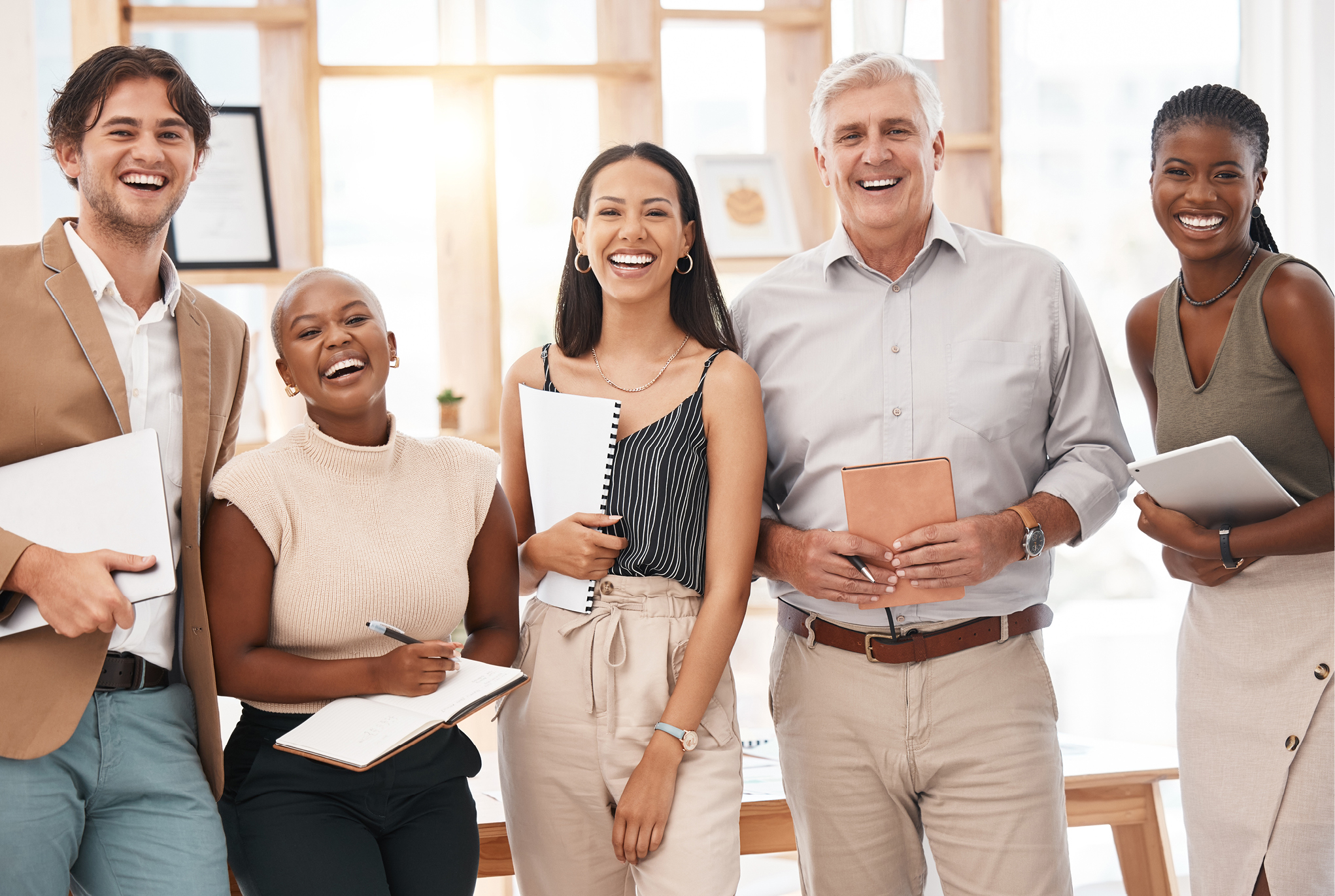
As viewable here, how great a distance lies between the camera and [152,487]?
4.70 ft

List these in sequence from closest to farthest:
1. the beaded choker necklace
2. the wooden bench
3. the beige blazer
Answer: the beige blazer, the beaded choker necklace, the wooden bench

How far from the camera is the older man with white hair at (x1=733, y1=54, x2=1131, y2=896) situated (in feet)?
5.76

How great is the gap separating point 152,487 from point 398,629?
391 mm

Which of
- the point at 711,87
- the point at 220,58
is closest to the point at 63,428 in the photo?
the point at 220,58

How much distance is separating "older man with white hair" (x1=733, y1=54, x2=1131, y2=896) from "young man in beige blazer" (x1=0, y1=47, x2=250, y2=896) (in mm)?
944

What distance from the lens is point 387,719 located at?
1.47 m

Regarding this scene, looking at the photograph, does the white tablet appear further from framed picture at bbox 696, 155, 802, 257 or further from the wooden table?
framed picture at bbox 696, 155, 802, 257

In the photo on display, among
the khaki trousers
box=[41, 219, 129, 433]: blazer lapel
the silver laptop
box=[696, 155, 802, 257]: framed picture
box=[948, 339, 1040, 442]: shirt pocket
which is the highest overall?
box=[696, 155, 802, 257]: framed picture

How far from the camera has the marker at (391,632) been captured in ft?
4.93

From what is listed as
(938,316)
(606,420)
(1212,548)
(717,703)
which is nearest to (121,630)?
(606,420)

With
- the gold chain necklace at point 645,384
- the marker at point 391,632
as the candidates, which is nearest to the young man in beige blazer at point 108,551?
the marker at point 391,632

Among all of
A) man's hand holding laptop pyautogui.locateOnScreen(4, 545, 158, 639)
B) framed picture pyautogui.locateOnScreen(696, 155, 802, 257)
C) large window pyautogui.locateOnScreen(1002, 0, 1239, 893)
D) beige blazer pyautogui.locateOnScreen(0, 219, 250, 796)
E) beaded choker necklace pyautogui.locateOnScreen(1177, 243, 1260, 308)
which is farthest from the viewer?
large window pyautogui.locateOnScreen(1002, 0, 1239, 893)

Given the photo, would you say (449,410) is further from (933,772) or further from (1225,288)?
(1225,288)

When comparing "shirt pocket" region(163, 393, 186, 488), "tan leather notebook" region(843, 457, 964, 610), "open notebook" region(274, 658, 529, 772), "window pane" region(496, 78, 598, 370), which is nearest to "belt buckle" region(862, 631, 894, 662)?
"tan leather notebook" region(843, 457, 964, 610)
